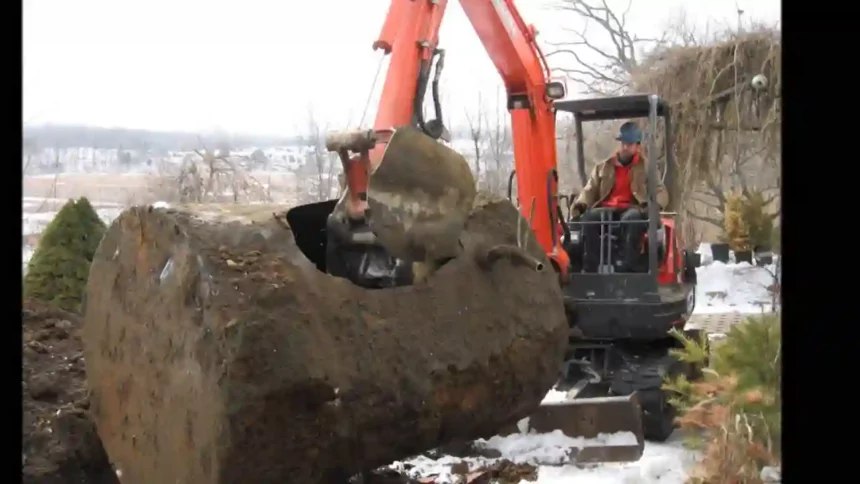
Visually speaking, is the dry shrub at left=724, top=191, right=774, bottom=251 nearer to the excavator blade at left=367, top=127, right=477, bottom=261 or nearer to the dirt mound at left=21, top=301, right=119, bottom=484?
the excavator blade at left=367, top=127, right=477, bottom=261

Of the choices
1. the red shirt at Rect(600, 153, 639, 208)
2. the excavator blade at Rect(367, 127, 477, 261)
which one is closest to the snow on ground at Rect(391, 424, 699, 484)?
the excavator blade at Rect(367, 127, 477, 261)

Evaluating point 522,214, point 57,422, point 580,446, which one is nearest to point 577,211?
point 522,214

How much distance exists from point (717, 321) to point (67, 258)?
2.24 meters

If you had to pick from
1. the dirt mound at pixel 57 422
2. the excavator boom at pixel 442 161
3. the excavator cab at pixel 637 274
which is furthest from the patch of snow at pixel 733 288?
the dirt mound at pixel 57 422

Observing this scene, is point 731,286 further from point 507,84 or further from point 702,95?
point 702,95

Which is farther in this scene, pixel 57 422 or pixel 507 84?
pixel 507 84

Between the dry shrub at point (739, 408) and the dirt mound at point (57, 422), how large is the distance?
1524 mm

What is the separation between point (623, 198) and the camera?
4.00m

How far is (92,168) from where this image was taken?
255cm

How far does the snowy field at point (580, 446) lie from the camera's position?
2232 millimetres

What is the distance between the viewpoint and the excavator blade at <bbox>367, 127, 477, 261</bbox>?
214cm
